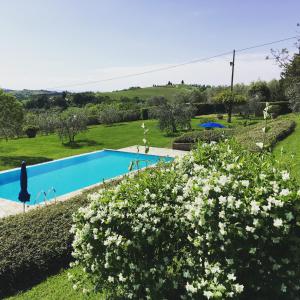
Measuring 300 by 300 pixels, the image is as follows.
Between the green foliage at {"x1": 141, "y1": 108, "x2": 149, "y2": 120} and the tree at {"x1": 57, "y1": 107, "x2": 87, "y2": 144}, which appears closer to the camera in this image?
the tree at {"x1": 57, "y1": 107, "x2": 87, "y2": 144}

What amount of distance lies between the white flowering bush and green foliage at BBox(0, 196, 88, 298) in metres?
2.56

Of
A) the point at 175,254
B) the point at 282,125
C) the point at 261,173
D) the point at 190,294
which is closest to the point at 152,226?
the point at 175,254

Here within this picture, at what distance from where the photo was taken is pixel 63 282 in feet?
22.4

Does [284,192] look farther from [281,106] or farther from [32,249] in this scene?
[281,106]

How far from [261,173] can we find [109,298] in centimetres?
313

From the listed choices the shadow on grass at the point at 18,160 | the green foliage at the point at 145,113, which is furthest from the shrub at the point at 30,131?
the green foliage at the point at 145,113

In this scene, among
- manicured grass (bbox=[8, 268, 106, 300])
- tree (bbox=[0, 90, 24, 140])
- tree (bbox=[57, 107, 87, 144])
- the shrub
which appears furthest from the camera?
the shrub

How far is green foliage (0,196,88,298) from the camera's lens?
7004mm

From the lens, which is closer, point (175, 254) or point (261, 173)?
point (261, 173)

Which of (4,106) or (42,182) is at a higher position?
(4,106)

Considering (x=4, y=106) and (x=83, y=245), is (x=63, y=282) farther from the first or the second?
(x=4, y=106)

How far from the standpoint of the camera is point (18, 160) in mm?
22953

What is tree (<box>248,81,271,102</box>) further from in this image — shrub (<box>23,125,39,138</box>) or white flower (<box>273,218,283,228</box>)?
white flower (<box>273,218,283,228</box>)

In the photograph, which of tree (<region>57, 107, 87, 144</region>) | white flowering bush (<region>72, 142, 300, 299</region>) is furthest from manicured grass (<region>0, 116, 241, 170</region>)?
white flowering bush (<region>72, 142, 300, 299</region>)
